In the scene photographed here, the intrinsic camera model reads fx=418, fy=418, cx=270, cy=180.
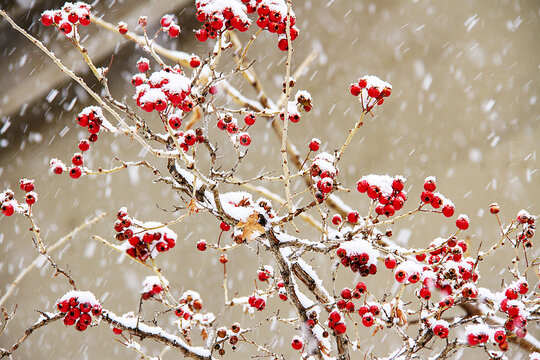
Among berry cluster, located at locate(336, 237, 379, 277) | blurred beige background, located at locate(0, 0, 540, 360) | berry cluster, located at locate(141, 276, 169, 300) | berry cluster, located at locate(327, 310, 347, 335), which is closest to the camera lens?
berry cluster, located at locate(336, 237, 379, 277)

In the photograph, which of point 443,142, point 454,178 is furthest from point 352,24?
point 454,178

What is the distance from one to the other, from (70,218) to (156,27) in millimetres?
1656

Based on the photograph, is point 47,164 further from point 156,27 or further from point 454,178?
point 454,178

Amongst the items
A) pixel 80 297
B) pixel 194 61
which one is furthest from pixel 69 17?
pixel 80 297

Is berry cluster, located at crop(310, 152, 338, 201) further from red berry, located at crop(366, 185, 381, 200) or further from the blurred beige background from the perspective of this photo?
the blurred beige background

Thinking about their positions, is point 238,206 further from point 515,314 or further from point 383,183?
point 515,314

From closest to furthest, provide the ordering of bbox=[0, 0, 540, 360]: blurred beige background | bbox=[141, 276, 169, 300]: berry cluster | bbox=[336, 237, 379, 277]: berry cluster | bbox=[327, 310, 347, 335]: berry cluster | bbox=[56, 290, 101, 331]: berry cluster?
bbox=[336, 237, 379, 277]: berry cluster, bbox=[56, 290, 101, 331]: berry cluster, bbox=[327, 310, 347, 335]: berry cluster, bbox=[141, 276, 169, 300]: berry cluster, bbox=[0, 0, 540, 360]: blurred beige background

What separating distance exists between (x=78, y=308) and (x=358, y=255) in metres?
0.88

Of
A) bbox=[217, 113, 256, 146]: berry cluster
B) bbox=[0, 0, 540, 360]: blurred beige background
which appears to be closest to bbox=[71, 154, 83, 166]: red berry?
bbox=[217, 113, 256, 146]: berry cluster

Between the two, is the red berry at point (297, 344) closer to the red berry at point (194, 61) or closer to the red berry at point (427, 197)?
the red berry at point (427, 197)

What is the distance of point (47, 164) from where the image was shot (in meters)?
3.31

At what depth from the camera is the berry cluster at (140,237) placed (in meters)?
1.44

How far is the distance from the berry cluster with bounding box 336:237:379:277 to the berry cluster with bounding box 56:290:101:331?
0.79 meters

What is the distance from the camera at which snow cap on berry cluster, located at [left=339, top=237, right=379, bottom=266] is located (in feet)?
3.95
